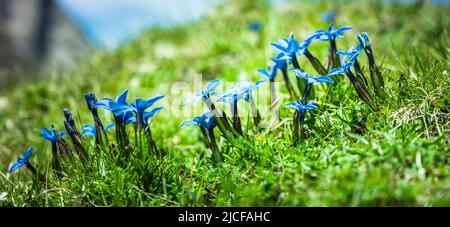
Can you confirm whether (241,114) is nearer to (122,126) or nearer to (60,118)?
(122,126)

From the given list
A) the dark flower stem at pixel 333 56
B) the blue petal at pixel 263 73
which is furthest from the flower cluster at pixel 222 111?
the blue petal at pixel 263 73

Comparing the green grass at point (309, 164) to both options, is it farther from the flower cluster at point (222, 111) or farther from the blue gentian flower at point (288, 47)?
the blue gentian flower at point (288, 47)

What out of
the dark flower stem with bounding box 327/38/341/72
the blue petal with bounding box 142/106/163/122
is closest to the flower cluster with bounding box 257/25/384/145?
the dark flower stem with bounding box 327/38/341/72

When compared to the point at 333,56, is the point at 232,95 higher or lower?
lower

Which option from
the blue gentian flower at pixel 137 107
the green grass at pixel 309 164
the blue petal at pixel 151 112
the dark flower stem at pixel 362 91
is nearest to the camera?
the green grass at pixel 309 164

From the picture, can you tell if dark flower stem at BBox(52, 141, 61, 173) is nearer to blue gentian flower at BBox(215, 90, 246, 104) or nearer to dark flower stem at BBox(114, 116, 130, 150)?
dark flower stem at BBox(114, 116, 130, 150)

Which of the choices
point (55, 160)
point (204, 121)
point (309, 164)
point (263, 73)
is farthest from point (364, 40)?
point (55, 160)

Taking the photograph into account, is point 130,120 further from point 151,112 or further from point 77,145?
point 77,145

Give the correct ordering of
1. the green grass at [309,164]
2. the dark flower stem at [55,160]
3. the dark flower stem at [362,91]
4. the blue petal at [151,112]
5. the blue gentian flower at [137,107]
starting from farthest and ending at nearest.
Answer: the dark flower stem at [55,160], the dark flower stem at [362,91], the blue petal at [151,112], the blue gentian flower at [137,107], the green grass at [309,164]

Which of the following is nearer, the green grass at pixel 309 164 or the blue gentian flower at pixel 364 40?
the green grass at pixel 309 164

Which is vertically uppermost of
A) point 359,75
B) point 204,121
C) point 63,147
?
point 359,75
